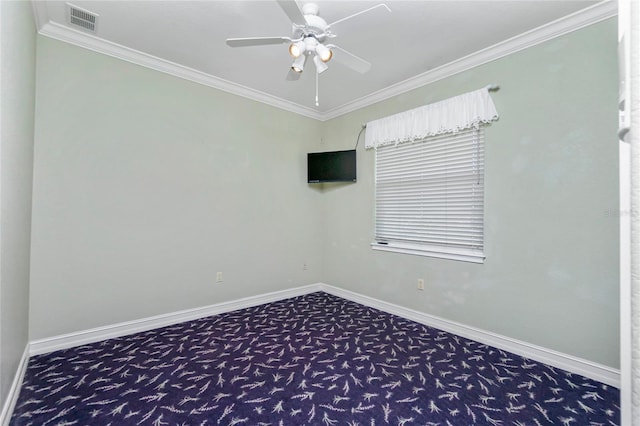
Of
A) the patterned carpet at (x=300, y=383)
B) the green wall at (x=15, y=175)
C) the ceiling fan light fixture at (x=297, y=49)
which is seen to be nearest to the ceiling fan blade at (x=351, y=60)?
the ceiling fan light fixture at (x=297, y=49)

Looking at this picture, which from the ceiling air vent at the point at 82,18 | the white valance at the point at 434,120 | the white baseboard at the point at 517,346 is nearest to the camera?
the white baseboard at the point at 517,346

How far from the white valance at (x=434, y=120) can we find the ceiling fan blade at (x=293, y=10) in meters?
1.93

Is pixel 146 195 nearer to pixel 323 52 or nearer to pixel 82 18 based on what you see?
pixel 82 18

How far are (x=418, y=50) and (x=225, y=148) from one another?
2472mm

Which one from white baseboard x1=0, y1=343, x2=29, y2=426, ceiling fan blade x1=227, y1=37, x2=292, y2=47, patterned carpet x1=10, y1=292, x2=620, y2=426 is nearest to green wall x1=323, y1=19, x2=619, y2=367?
patterned carpet x1=10, y1=292, x2=620, y2=426

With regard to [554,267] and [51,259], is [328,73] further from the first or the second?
[51,259]

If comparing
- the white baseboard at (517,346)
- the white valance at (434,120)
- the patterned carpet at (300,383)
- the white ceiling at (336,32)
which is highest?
the white ceiling at (336,32)

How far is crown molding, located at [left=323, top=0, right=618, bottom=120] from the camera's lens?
230 cm

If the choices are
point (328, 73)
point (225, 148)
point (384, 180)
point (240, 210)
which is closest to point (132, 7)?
point (225, 148)

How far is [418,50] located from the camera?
2936mm

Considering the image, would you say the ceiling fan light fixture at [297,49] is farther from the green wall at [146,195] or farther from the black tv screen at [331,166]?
the black tv screen at [331,166]

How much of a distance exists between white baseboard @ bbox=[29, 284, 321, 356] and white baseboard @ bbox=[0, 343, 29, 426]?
0.58ft

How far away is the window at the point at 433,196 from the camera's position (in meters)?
3.07

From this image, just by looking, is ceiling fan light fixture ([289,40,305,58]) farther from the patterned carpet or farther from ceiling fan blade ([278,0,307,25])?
the patterned carpet
